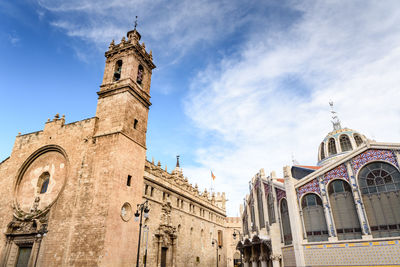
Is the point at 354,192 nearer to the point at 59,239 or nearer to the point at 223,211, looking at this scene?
the point at 59,239

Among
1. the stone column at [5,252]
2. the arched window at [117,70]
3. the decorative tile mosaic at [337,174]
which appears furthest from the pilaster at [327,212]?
the stone column at [5,252]

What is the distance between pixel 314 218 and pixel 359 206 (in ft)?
11.2

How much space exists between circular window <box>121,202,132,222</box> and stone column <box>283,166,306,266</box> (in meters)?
13.2

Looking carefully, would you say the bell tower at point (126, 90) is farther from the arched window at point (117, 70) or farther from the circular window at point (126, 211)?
the circular window at point (126, 211)

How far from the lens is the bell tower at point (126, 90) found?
23828 mm

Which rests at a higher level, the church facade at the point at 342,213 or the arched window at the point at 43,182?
the arched window at the point at 43,182

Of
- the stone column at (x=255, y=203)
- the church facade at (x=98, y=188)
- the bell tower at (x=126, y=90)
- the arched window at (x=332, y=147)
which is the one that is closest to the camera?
the church facade at (x=98, y=188)

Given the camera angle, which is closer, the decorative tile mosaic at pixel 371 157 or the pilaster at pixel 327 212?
the decorative tile mosaic at pixel 371 157

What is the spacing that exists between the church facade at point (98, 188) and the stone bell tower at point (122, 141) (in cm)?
7

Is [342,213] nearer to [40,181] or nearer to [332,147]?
[332,147]

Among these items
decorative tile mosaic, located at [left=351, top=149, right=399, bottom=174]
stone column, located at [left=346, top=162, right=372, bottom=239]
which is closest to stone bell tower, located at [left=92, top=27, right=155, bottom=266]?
stone column, located at [left=346, top=162, right=372, bottom=239]

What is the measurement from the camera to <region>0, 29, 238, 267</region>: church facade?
1998 cm

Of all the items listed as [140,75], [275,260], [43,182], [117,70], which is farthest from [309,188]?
[43,182]

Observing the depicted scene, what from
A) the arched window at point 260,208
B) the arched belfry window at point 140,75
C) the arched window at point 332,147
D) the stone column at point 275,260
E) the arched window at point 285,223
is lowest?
the stone column at point 275,260
